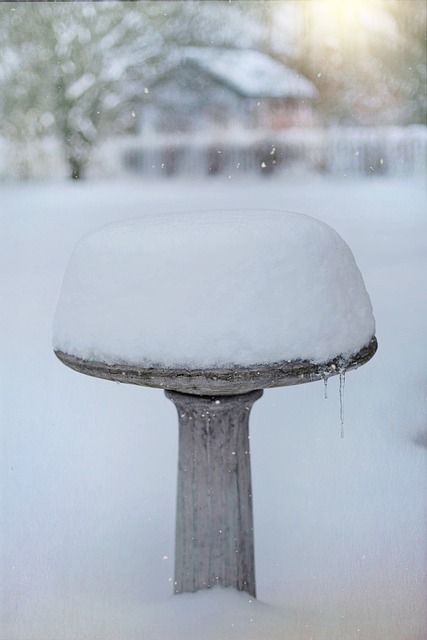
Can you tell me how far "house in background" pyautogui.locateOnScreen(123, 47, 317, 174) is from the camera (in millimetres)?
7855

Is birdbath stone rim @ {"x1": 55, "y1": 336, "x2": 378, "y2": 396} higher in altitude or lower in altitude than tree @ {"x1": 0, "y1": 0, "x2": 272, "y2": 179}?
lower

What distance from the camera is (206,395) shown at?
200 centimetres

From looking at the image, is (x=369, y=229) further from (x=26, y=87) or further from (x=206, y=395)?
(x=206, y=395)

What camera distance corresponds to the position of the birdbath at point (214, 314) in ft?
5.82

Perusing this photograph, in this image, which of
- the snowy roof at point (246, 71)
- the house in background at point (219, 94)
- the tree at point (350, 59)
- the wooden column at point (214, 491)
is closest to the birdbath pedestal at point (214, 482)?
the wooden column at point (214, 491)

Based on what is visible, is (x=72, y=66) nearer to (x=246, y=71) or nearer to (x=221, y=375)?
(x=246, y=71)

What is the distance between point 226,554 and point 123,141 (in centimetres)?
698

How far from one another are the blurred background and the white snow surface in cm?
489

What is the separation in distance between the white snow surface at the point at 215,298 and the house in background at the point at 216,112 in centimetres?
583

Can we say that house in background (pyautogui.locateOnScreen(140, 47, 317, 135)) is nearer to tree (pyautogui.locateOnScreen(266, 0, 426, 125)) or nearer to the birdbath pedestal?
tree (pyautogui.locateOnScreen(266, 0, 426, 125))

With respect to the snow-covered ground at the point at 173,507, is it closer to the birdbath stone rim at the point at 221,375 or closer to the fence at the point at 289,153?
the birdbath stone rim at the point at 221,375

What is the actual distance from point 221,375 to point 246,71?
7.27 m

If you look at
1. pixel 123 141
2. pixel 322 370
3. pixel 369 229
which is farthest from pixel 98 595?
pixel 123 141

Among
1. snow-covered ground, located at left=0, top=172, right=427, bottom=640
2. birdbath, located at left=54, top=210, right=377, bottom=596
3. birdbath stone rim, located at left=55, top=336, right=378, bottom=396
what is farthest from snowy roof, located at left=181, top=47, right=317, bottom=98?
birdbath stone rim, located at left=55, top=336, right=378, bottom=396
